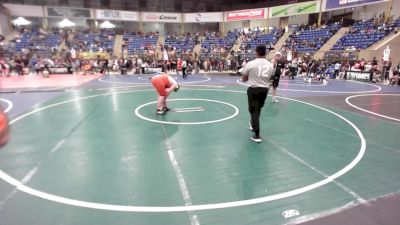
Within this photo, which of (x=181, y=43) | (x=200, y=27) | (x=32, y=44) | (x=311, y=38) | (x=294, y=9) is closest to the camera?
(x=32, y=44)

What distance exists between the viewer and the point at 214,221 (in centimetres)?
316

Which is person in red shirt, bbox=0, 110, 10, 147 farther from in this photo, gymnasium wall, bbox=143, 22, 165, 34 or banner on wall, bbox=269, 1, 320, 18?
gymnasium wall, bbox=143, 22, 165, 34

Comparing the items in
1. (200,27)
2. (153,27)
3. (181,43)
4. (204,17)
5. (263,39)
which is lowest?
(181,43)

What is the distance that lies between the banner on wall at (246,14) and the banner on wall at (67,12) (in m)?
19.9

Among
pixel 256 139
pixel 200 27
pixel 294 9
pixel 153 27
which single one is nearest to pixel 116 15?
pixel 153 27

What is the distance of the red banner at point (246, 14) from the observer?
37.4 m

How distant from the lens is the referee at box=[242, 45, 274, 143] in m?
5.69

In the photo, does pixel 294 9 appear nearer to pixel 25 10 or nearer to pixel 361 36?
pixel 361 36

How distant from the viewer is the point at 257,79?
572 centimetres

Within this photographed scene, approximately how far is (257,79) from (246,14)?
3561 centimetres

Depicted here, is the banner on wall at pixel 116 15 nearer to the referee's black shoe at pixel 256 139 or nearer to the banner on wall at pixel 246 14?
the banner on wall at pixel 246 14

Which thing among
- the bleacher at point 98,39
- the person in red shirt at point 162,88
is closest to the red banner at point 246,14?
the bleacher at point 98,39

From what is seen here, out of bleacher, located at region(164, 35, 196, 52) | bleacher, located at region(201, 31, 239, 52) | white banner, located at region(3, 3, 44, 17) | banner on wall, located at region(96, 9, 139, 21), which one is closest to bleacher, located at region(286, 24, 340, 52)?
bleacher, located at region(201, 31, 239, 52)

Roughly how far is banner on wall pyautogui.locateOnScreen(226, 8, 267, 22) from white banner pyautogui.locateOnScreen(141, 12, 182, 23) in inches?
295
